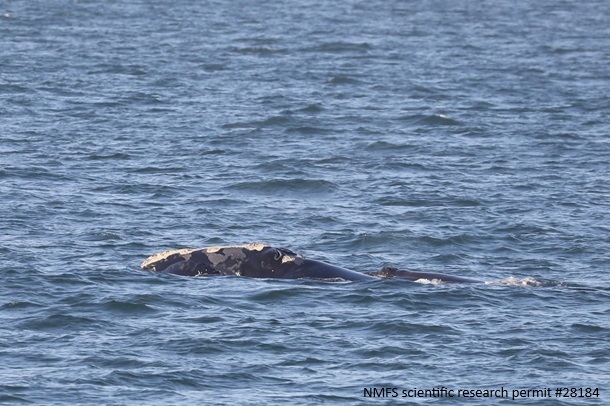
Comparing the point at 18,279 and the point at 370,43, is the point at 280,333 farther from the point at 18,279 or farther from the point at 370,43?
the point at 370,43

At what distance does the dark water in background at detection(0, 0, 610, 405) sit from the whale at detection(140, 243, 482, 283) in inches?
16.5

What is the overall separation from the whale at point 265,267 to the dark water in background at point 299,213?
1.38 ft

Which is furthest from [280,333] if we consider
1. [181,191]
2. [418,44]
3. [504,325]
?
[418,44]

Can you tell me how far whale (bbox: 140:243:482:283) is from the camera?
29.8m

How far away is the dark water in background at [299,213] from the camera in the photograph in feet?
80.5

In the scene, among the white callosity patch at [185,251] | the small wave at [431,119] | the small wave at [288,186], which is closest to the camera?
the white callosity patch at [185,251]

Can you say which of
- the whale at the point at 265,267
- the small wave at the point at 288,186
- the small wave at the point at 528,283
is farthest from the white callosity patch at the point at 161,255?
the small wave at the point at 288,186

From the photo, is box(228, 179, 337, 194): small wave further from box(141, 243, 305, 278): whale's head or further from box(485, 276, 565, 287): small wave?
box(485, 276, 565, 287): small wave

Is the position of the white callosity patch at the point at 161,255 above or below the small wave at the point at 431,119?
above

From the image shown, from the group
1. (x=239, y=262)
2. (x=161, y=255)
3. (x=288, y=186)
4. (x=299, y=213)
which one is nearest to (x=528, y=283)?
(x=239, y=262)

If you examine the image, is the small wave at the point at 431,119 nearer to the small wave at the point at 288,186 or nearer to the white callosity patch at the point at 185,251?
the small wave at the point at 288,186

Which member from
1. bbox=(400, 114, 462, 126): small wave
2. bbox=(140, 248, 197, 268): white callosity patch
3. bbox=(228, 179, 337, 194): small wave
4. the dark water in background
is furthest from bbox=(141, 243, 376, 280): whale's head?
bbox=(400, 114, 462, 126): small wave

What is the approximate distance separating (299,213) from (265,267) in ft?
27.8

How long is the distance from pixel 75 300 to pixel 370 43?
189 feet
